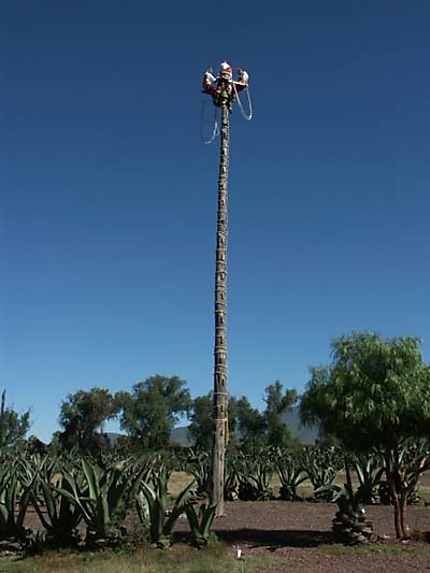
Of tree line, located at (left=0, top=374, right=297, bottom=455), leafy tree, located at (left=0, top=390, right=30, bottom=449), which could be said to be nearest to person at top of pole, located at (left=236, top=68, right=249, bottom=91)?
leafy tree, located at (left=0, top=390, right=30, bottom=449)

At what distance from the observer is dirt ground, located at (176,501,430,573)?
10047mm

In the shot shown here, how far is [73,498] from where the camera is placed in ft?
34.7

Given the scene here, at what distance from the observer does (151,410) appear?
2749 inches

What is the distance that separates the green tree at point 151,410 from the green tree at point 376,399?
184 feet

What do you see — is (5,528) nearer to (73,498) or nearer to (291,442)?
(73,498)

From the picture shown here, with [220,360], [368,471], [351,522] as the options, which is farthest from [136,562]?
[368,471]

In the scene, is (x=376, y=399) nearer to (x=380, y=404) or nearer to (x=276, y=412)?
(x=380, y=404)

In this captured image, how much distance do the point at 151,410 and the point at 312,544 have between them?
59006 millimetres

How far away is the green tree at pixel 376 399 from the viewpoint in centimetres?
1120

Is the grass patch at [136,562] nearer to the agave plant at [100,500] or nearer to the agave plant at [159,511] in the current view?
the agave plant at [159,511]

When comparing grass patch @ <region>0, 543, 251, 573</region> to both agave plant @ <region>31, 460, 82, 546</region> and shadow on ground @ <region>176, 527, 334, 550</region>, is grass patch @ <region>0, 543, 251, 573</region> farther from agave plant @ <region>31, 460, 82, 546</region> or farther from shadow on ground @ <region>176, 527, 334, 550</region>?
shadow on ground @ <region>176, 527, 334, 550</region>

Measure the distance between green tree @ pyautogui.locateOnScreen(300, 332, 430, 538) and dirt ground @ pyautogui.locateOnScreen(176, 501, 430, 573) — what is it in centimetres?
130

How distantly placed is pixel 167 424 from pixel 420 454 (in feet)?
190

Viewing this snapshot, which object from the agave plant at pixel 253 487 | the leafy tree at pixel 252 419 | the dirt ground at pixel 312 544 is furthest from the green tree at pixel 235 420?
the dirt ground at pixel 312 544
